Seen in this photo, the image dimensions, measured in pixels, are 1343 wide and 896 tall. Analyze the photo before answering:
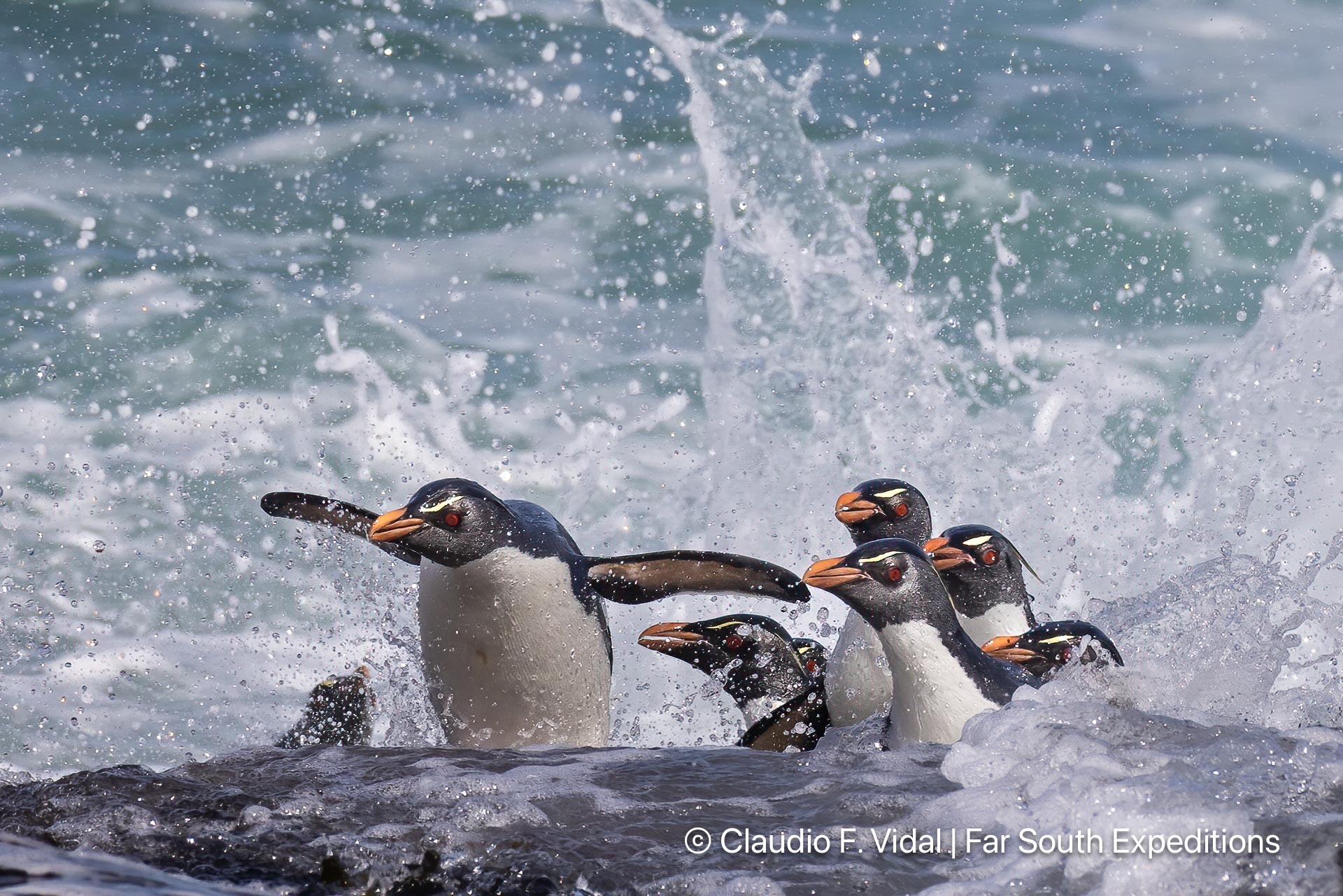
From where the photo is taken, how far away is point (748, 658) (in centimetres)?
407

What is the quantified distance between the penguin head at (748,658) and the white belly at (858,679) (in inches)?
12.7

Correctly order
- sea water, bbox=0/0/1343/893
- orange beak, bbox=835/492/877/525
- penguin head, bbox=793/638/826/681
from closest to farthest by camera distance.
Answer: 1. orange beak, bbox=835/492/877/525
2. penguin head, bbox=793/638/826/681
3. sea water, bbox=0/0/1343/893

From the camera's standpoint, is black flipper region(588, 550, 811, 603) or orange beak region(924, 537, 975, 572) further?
orange beak region(924, 537, 975, 572)

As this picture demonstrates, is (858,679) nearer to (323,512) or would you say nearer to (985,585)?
(985,585)

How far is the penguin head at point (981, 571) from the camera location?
12.7 feet

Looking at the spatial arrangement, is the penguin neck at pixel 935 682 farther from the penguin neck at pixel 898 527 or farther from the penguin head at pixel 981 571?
the penguin neck at pixel 898 527

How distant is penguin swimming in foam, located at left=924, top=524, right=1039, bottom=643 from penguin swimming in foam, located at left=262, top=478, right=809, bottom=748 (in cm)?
61

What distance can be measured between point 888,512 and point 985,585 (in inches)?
16.1

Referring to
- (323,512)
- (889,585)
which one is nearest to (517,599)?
(323,512)

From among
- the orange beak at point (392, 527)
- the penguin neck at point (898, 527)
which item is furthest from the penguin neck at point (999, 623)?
the orange beak at point (392, 527)

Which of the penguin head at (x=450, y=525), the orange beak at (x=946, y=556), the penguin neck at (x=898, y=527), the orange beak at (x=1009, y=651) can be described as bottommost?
the orange beak at (x=1009, y=651)

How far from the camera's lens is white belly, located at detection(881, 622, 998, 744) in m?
2.81

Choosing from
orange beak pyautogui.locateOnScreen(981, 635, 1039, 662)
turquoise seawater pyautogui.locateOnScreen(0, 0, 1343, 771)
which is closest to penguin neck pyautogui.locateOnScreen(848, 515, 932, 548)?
orange beak pyautogui.locateOnScreen(981, 635, 1039, 662)

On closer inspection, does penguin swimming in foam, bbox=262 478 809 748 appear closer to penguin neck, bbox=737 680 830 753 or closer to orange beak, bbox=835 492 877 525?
penguin neck, bbox=737 680 830 753
